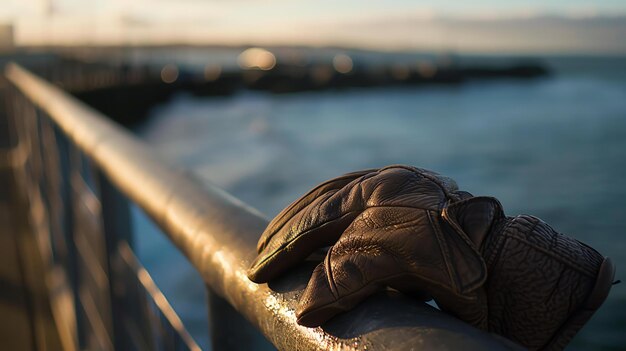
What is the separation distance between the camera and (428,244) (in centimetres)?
63

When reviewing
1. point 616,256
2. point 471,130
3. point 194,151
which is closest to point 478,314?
point 616,256

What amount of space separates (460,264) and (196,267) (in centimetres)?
42

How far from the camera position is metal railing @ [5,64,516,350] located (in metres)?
0.57

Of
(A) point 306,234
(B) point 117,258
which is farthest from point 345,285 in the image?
(B) point 117,258

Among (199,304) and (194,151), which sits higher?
(199,304)

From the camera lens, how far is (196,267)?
3.00 ft

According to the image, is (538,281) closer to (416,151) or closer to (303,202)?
(303,202)

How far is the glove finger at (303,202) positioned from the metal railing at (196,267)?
0.12 feet

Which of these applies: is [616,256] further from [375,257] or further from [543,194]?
[375,257]

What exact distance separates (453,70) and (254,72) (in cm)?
2412

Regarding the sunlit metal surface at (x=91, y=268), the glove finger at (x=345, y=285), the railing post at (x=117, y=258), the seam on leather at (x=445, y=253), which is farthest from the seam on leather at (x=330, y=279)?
the railing post at (x=117, y=258)

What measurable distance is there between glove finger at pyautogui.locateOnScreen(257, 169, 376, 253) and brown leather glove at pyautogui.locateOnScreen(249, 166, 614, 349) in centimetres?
9

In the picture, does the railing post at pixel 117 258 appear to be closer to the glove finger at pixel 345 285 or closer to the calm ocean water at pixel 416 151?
the calm ocean water at pixel 416 151

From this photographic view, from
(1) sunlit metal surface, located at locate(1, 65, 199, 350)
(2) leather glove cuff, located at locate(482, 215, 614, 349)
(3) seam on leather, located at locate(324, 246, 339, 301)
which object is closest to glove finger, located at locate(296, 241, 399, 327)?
(3) seam on leather, located at locate(324, 246, 339, 301)
